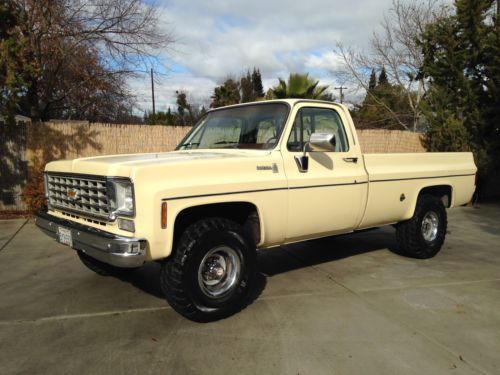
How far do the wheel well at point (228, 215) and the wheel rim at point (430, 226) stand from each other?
3.04m

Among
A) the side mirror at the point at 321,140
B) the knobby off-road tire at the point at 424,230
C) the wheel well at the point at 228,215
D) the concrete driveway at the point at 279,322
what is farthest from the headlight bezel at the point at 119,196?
the knobby off-road tire at the point at 424,230

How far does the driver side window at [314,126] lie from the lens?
4.50 m

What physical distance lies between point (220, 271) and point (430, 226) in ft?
11.8

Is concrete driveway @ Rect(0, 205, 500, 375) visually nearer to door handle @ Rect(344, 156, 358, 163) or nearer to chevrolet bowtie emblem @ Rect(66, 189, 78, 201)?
chevrolet bowtie emblem @ Rect(66, 189, 78, 201)

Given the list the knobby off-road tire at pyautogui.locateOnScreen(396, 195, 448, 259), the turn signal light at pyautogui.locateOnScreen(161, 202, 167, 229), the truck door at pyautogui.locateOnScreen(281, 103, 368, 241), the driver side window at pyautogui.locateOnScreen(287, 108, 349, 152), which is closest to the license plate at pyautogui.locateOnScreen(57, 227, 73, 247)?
the turn signal light at pyautogui.locateOnScreen(161, 202, 167, 229)

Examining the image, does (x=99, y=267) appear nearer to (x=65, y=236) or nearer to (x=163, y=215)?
(x=65, y=236)

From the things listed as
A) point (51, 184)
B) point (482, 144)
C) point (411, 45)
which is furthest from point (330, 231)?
point (411, 45)

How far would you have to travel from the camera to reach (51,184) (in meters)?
4.43

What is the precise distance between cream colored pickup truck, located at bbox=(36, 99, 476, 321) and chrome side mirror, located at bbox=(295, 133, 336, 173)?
0.04 feet

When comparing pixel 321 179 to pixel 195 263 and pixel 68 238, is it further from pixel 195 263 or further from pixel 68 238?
pixel 68 238

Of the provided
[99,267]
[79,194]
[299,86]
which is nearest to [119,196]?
[79,194]

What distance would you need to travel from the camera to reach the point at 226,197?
12.4 feet

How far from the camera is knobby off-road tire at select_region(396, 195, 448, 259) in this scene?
5.87 metres

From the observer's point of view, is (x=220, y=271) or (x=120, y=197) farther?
(x=220, y=271)
